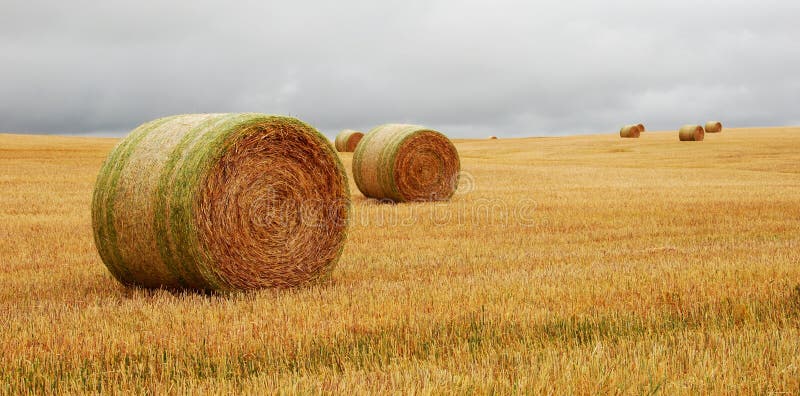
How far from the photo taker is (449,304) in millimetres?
6176

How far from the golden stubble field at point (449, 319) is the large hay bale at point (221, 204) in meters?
0.33

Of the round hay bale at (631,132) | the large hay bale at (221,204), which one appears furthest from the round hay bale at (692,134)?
the large hay bale at (221,204)

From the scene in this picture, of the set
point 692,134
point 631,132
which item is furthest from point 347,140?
point 631,132

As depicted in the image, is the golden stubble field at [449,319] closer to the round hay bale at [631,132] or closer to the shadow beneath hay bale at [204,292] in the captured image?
the shadow beneath hay bale at [204,292]

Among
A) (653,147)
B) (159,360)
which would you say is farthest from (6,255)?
(653,147)

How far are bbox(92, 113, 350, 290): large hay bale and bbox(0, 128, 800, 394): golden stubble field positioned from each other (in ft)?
1.08

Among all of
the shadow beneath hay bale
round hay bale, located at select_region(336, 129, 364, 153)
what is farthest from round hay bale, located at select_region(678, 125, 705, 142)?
the shadow beneath hay bale

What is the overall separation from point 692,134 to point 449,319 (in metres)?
47.9

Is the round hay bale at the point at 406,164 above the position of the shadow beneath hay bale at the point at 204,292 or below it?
above

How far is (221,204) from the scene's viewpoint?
7305 mm

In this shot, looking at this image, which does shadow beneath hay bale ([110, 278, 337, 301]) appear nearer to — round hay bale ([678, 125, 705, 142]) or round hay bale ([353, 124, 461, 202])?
round hay bale ([353, 124, 461, 202])

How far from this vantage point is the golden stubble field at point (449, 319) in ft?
14.3

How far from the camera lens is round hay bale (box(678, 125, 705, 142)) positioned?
4941cm

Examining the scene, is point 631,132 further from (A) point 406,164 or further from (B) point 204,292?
(B) point 204,292
